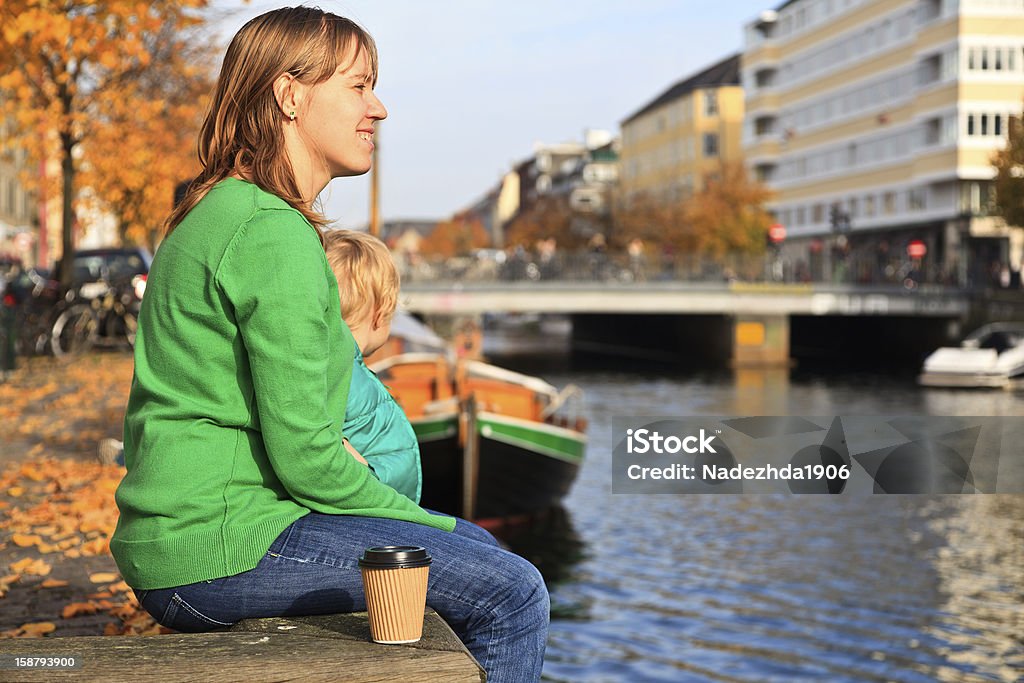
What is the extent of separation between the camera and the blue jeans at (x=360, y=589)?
9.53 feet

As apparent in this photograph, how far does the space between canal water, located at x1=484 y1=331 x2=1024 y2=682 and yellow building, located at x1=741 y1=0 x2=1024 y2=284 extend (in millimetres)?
38401

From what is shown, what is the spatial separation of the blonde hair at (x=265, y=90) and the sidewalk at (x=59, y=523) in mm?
3037

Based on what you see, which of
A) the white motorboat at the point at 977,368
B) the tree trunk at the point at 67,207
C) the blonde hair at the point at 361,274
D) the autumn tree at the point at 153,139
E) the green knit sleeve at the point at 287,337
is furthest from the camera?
the white motorboat at the point at 977,368

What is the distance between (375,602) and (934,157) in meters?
67.8

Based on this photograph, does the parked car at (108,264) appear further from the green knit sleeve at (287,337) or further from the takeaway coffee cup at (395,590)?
the takeaway coffee cup at (395,590)

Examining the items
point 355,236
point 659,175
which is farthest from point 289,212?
point 659,175

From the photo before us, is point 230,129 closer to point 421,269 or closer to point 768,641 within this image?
point 768,641

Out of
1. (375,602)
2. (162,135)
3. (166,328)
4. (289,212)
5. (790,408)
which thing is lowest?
(790,408)

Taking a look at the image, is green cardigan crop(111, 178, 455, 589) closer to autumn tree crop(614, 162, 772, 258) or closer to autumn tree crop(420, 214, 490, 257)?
autumn tree crop(614, 162, 772, 258)

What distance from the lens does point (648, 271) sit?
55188mm

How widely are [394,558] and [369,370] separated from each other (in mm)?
1335

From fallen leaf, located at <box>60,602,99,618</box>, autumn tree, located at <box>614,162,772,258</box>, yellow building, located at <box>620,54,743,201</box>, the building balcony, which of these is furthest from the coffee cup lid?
yellow building, located at <box>620,54,743,201</box>

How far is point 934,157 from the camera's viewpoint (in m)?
67.4

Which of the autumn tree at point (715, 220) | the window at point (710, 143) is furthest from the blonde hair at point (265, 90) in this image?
the window at point (710, 143)
